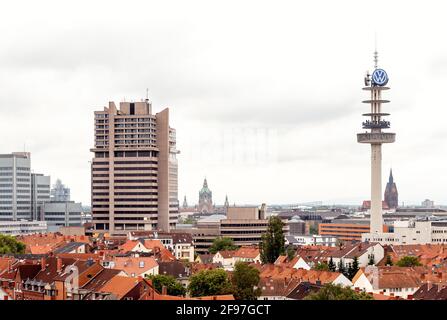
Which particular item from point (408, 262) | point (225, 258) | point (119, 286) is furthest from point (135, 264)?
point (225, 258)

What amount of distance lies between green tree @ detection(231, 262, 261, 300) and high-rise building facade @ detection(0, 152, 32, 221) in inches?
3620

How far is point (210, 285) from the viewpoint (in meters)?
45.9

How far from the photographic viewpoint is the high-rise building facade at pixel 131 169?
11250 centimetres

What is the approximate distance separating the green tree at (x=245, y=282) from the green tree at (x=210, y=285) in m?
0.46

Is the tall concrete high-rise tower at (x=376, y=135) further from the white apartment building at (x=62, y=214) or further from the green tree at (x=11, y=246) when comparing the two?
the white apartment building at (x=62, y=214)

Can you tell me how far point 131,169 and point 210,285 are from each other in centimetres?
6865

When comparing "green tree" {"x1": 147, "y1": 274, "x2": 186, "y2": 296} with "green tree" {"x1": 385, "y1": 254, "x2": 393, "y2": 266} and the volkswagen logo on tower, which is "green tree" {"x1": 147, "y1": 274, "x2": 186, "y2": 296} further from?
the volkswagen logo on tower

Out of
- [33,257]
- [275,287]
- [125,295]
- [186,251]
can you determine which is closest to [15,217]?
[186,251]

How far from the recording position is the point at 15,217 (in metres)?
137

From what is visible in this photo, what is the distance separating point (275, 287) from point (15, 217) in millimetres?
93342

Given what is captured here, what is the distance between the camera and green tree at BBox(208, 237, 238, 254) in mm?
91625

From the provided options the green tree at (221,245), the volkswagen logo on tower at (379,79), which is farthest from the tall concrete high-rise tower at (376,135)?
the green tree at (221,245)

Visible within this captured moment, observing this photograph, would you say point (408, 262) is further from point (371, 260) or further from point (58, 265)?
point (58, 265)
